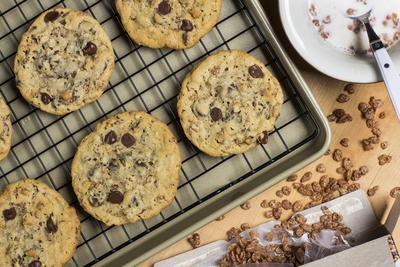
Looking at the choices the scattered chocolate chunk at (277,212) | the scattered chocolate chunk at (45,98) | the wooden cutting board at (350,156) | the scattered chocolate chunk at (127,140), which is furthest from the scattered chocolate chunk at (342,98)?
the scattered chocolate chunk at (45,98)

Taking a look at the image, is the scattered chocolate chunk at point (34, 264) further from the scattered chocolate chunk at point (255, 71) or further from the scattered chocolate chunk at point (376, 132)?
the scattered chocolate chunk at point (376, 132)

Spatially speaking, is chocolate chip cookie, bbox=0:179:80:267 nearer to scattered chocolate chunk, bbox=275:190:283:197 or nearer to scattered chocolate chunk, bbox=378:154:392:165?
scattered chocolate chunk, bbox=275:190:283:197

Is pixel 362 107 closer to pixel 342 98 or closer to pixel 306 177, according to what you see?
pixel 342 98

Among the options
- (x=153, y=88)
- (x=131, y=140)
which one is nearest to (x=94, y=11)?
(x=153, y=88)

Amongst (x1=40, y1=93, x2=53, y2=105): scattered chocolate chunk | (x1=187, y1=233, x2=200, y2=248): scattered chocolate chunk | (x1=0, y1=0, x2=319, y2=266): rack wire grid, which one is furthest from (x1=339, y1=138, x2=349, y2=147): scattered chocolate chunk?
(x1=40, y1=93, x2=53, y2=105): scattered chocolate chunk

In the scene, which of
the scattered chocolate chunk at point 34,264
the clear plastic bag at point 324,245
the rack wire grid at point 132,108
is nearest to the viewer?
the scattered chocolate chunk at point 34,264

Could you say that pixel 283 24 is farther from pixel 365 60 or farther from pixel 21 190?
pixel 21 190
